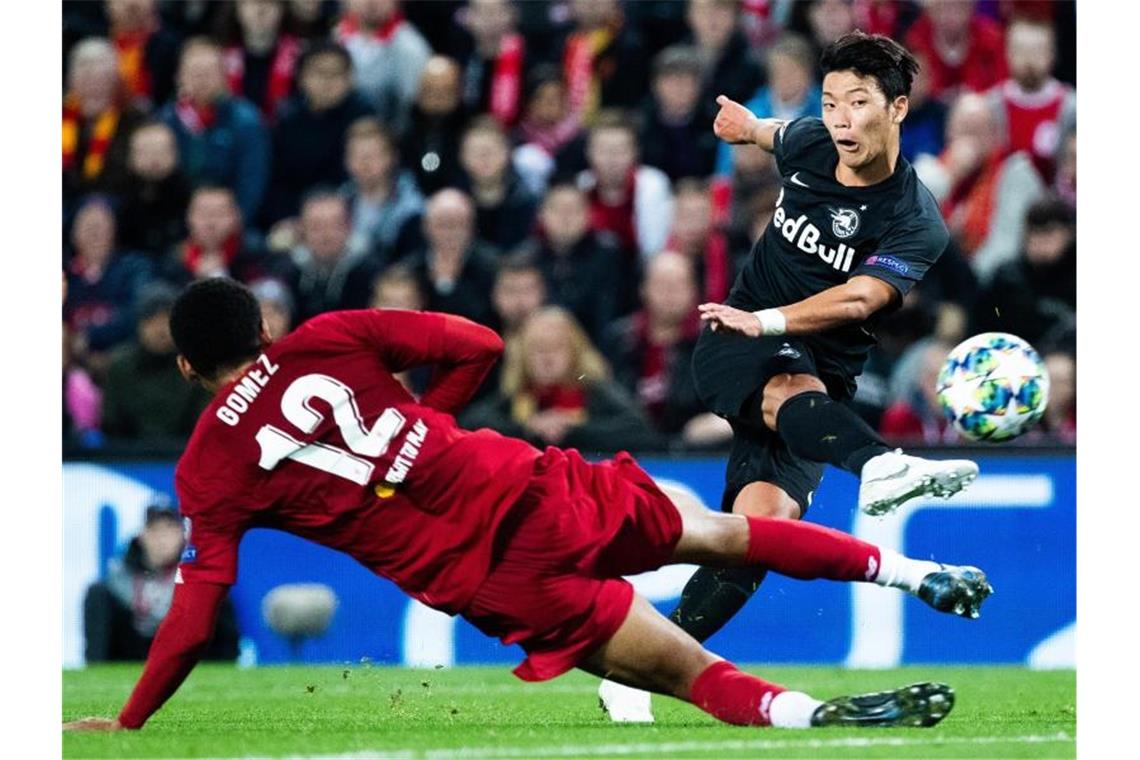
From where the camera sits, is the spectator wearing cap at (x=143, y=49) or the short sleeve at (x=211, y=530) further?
the spectator wearing cap at (x=143, y=49)

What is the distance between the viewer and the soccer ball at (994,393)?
6.66 m

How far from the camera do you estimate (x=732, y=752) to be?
5160 millimetres

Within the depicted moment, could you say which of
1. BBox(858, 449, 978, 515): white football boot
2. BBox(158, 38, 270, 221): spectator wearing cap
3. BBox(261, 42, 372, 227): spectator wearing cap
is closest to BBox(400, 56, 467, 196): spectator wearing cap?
BBox(261, 42, 372, 227): spectator wearing cap

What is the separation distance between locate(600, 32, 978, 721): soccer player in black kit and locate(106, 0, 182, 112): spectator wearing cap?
5.96 m

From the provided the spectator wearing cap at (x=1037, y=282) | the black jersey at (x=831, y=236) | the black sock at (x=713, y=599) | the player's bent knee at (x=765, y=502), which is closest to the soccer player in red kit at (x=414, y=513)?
the player's bent knee at (x=765, y=502)

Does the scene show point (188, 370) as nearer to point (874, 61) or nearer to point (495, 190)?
point (874, 61)

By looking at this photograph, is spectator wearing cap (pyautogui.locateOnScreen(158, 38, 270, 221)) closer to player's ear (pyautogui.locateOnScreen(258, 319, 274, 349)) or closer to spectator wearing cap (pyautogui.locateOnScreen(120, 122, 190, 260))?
spectator wearing cap (pyautogui.locateOnScreen(120, 122, 190, 260))

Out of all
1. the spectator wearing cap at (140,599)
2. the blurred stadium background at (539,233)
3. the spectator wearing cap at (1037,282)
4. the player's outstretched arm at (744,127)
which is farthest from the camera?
the spectator wearing cap at (1037,282)

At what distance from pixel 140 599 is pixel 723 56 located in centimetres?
452

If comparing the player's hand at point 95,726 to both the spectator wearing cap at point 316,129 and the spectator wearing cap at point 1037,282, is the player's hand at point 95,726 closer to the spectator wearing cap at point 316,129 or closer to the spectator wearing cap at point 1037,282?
the spectator wearing cap at point 1037,282

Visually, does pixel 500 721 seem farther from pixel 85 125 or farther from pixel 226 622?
pixel 85 125

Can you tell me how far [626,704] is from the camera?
6.53 m

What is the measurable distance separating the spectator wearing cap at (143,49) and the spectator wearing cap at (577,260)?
2805 mm

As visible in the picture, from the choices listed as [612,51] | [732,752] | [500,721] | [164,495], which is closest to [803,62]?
[612,51]
